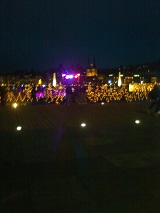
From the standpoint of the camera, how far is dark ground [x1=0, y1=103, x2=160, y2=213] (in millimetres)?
4742

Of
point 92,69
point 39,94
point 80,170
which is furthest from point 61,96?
point 92,69

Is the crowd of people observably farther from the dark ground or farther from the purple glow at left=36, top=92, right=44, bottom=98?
the dark ground

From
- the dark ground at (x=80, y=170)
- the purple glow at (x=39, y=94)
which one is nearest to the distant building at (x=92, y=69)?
the purple glow at (x=39, y=94)

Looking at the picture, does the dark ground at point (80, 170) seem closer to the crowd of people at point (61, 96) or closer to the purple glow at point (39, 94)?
the crowd of people at point (61, 96)

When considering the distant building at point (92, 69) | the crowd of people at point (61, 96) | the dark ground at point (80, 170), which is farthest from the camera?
the distant building at point (92, 69)

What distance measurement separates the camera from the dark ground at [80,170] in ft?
15.6

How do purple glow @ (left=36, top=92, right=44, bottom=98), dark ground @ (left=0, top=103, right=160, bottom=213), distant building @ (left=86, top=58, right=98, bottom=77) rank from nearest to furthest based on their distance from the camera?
dark ground @ (left=0, top=103, right=160, bottom=213) → purple glow @ (left=36, top=92, right=44, bottom=98) → distant building @ (left=86, top=58, right=98, bottom=77)

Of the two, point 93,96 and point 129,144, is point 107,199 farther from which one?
point 93,96

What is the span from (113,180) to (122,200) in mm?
878

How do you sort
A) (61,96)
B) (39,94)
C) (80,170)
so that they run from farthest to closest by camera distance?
(39,94) < (61,96) < (80,170)

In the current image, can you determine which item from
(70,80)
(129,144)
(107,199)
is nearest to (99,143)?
(129,144)

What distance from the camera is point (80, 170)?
634 cm

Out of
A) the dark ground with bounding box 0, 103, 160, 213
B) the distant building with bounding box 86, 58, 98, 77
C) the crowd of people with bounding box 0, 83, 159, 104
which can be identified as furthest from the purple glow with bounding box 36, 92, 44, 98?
the distant building with bounding box 86, 58, 98, 77

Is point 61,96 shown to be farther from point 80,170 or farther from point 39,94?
point 80,170
